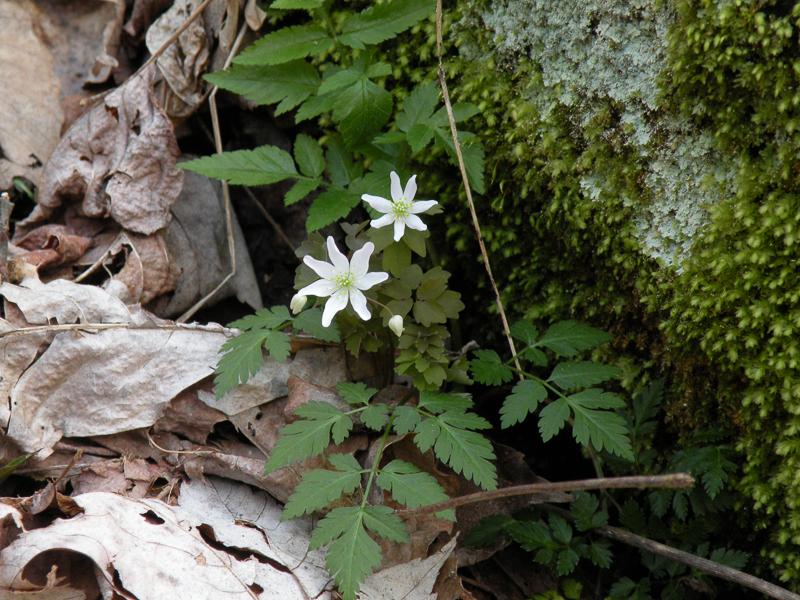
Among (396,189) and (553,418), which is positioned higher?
(396,189)

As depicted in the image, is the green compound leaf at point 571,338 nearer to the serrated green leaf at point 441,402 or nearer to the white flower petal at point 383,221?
the serrated green leaf at point 441,402

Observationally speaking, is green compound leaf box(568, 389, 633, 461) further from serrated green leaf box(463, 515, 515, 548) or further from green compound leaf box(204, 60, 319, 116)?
green compound leaf box(204, 60, 319, 116)

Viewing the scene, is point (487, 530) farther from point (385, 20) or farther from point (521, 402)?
point (385, 20)

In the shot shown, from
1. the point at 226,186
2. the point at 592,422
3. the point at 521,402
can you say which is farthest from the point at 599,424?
the point at 226,186

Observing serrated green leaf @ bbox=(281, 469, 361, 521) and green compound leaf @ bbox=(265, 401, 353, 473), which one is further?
green compound leaf @ bbox=(265, 401, 353, 473)

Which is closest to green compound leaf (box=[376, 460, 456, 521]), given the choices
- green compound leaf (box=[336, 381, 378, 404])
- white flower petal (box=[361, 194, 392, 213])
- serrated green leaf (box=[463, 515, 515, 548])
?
green compound leaf (box=[336, 381, 378, 404])

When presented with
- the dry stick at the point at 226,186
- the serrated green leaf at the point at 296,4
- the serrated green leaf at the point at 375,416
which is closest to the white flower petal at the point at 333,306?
the serrated green leaf at the point at 375,416

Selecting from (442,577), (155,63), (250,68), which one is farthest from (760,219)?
(155,63)
